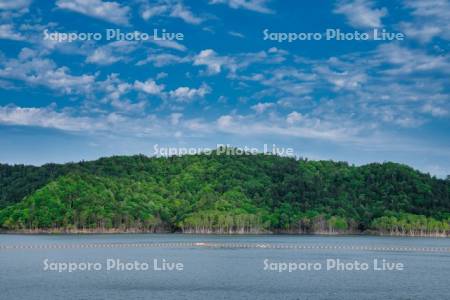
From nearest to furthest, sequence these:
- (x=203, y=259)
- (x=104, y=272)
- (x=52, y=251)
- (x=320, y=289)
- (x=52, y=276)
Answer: (x=320, y=289) → (x=52, y=276) → (x=104, y=272) → (x=203, y=259) → (x=52, y=251)

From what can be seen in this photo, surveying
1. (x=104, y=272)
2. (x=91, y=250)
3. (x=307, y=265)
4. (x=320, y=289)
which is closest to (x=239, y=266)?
(x=307, y=265)

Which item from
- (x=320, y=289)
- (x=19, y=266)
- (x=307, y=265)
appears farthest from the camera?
(x=307, y=265)

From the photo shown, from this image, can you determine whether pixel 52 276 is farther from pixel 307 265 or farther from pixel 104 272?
pixel 307 265

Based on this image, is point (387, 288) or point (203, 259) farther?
point (203, 259)

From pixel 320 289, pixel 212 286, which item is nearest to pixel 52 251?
pixel 212 286

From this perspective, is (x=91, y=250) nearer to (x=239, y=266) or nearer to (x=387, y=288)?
(x=239, y=266)

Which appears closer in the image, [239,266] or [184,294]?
[184,294]

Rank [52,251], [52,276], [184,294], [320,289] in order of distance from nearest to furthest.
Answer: [184,294]
[320,289]
[52,276]
[52,251]

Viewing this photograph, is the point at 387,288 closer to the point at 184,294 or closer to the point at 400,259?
the point at 184,294
